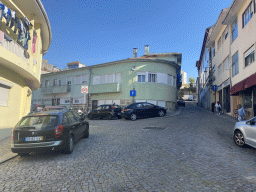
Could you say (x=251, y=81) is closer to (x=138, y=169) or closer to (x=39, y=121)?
(x=138, y=169)

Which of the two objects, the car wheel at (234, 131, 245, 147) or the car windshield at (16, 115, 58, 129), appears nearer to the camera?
the car windshield at (16, 115, 58, 129)

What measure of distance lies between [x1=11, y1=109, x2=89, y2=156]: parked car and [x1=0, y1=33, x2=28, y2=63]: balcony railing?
4421 millimetres

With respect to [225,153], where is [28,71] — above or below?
above

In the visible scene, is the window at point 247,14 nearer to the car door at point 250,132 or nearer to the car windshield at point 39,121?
the car door at point 250,132

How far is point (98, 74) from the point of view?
25641 mm

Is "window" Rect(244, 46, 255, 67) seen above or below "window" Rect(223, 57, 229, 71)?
below

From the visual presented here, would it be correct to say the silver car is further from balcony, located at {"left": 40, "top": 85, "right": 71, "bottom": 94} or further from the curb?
balcony, located at {"left": 40, "top": 85, "right": 71, "bottom": 94}

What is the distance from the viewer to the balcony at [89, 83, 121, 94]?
75.9ft

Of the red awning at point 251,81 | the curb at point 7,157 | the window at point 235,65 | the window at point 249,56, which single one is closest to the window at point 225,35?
the window at point 235,65

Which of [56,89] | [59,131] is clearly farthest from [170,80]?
[59,131]

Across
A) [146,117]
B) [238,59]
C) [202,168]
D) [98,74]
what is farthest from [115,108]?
[202,168]

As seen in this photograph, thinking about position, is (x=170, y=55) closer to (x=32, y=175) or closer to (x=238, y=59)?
(x=238, y=59)

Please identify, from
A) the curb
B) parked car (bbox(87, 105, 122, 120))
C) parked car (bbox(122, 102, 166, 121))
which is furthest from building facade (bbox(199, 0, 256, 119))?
the curb

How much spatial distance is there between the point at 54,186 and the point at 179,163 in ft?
10.5
